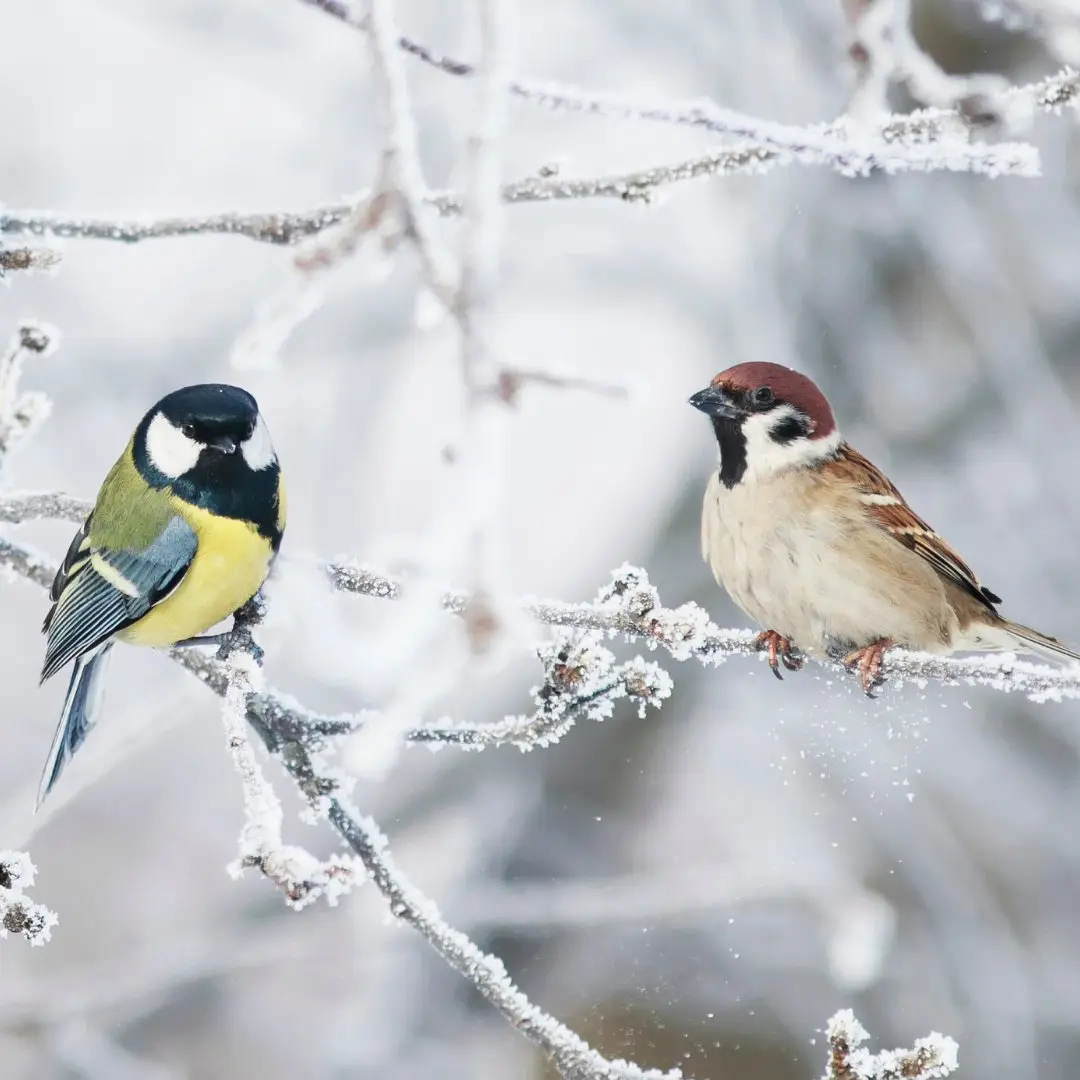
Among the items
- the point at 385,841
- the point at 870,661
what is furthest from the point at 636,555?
the point at 385,841

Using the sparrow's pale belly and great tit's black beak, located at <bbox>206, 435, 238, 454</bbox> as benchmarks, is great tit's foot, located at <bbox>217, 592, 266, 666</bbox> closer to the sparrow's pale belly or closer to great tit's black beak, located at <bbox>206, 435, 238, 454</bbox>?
great tit's black beak, located at <bbox>206, 435, 238, 454</bbox>

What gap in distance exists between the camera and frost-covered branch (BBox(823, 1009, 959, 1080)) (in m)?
1.35

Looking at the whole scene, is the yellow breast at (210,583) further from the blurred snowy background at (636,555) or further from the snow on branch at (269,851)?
the blurred snowy background at (636,555)

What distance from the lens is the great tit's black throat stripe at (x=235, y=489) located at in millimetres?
1538

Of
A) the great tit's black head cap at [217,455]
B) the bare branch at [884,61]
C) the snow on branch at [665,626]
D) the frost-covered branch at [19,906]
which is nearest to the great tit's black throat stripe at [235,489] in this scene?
the great tit's black head cap at [217,455]

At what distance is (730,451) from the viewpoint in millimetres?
1771

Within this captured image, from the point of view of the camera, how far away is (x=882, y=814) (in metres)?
3.41

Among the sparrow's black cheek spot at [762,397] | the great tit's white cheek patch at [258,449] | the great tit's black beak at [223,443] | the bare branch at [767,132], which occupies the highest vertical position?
the sparrow's black cheek spot at [762,397]

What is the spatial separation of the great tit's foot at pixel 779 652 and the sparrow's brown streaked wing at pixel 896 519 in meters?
0.26

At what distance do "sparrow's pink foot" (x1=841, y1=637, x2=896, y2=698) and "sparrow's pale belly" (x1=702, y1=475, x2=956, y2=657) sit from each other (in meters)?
0.03

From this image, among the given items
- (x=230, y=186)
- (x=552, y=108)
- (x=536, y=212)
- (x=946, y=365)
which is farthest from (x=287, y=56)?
(x=552, y=108)

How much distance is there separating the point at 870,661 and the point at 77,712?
1.01 meters

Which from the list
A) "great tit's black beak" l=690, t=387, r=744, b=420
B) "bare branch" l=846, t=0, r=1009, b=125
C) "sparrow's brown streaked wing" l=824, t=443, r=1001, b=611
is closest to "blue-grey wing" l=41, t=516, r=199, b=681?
"great tit's black beak" l=690, t=387, r=744, b=420

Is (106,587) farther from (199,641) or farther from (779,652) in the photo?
(779,652)
